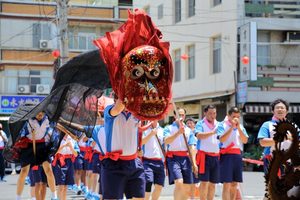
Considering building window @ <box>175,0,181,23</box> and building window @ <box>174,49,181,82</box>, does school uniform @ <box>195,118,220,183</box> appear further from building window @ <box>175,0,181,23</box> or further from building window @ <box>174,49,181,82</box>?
building window @ <box>175,0,181,23</box>

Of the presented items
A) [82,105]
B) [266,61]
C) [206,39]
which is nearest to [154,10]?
[206,39]

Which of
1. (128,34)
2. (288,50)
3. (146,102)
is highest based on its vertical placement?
(288,50)

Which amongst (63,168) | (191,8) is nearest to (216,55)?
(191,8)

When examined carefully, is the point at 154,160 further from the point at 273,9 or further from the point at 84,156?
the point at 273,9

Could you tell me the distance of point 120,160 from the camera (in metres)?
6.86

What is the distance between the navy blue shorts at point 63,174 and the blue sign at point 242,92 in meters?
13.8

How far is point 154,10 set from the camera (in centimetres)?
3403

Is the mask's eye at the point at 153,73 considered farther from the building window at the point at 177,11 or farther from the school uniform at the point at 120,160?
the building window at the point at 177,11

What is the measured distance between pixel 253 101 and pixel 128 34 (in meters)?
20.2

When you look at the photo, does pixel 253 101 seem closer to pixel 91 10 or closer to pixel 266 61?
pixel 266 61

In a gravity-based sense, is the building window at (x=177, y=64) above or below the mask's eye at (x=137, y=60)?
above

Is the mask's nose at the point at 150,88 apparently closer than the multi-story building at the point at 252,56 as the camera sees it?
Yes

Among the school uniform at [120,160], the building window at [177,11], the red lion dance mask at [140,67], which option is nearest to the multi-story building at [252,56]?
the building window at [177,11]

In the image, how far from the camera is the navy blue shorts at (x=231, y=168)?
11055 mm
